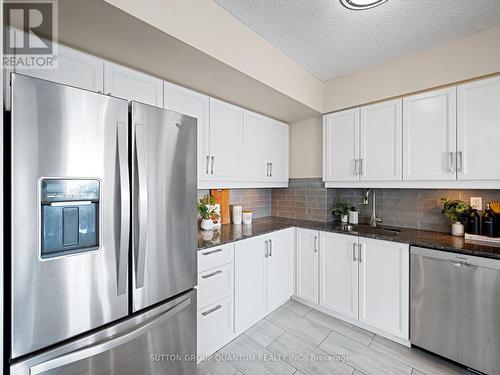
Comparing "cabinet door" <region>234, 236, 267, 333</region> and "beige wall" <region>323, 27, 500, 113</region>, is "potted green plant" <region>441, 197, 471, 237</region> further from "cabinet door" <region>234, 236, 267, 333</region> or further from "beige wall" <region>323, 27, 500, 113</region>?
"cabinet door" <region>234, 236, 267, 333</region>

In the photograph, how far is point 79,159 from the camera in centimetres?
105

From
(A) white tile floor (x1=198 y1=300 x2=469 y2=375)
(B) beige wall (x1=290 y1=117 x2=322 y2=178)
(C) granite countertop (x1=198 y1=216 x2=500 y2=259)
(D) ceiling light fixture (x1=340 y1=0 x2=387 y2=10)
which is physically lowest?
(A) white tile floor (x1=198 y1=300 x2=469 y2=375)

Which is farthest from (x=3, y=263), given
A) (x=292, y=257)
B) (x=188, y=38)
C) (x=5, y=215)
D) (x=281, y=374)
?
(x=292, y=257)

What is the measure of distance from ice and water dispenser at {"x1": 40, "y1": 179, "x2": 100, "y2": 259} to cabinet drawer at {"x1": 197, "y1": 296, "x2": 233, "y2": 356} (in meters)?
1.10

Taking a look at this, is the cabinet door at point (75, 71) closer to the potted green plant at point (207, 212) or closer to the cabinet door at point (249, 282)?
the potted green plant at point (207, 212)

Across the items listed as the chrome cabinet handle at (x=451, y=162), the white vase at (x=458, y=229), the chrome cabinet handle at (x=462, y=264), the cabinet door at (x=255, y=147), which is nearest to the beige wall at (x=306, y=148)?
the cabinet door at (x=255, y=147)

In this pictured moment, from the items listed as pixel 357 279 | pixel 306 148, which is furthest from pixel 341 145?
pixel 357 279

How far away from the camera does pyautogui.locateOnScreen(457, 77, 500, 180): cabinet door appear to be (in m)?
1.88

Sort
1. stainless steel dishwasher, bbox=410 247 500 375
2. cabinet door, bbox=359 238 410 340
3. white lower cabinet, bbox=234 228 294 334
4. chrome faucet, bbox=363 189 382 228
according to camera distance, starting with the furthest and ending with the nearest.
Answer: chrome faucet, bbox=363 189 382 228 < white lower cabinet, bbox=234 228 294 334 < cabinet door, bbox=359 238 410 340 < stainless steel dishwasher, bbox=410 247 500 375

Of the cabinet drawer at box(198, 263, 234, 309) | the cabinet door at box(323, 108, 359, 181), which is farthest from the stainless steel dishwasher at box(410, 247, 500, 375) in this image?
the cabinet drawer at box(198, 263, 234, 309)

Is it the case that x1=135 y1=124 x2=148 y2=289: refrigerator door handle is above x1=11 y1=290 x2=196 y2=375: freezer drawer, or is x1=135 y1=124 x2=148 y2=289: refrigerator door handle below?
above

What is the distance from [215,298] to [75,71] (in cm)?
185

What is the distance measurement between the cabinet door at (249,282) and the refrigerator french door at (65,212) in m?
1.12

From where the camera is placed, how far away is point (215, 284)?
76.9 inches
